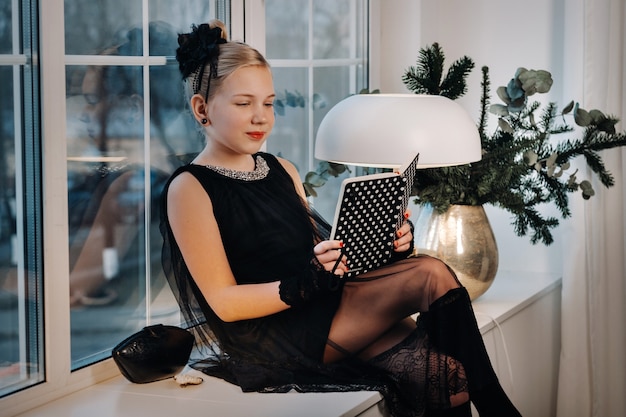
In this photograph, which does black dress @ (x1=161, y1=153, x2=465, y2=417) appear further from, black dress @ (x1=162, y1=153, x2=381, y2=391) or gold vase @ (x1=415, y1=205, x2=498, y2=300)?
gold vase @ (x1=415, y1=205, x2=498, y2=300)

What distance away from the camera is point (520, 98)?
8.12ft

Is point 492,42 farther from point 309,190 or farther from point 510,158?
point 309,190

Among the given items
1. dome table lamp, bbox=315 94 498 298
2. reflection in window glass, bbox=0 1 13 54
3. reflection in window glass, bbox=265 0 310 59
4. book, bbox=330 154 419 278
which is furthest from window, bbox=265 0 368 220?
reflection in window glass, bbox=0 1 13 54

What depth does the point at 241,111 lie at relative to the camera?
1949 mm

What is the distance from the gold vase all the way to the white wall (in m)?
0.54

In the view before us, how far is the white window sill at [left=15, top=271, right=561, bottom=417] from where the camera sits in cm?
173

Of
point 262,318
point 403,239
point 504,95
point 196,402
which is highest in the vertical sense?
point 504,95

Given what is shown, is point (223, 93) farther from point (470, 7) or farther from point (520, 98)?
point (470, 7)

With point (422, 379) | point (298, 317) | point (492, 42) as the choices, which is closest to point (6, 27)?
point (298, 317)

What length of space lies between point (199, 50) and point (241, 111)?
153 millimetres

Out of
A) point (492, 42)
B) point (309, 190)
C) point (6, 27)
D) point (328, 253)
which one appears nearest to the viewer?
point (6, 27)

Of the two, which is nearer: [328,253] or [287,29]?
[328,253]

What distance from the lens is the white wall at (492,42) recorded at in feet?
9.98

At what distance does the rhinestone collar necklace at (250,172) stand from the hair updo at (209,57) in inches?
5.9
